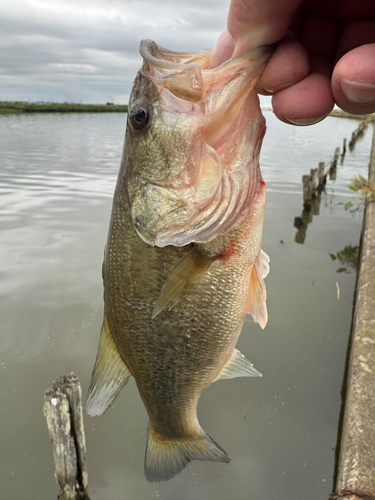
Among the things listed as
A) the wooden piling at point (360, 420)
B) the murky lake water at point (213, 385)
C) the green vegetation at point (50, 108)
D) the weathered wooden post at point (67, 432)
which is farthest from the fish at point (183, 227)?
the green vegetation at point (50, 108)

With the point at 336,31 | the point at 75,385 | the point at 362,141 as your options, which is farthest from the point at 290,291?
the point at 362,141

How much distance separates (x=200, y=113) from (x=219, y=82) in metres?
0.13

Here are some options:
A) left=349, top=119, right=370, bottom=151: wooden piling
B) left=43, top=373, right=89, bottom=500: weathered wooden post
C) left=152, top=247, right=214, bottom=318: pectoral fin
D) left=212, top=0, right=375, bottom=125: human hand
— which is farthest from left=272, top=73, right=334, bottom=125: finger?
left=349, top=119, right=370, bottom=151: wooden piling

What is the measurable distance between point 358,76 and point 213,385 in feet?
14.8

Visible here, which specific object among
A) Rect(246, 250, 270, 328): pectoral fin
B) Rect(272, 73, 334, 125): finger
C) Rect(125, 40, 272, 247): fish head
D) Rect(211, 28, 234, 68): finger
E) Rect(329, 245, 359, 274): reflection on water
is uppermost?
Rect(211, 28, 234, 68): finger

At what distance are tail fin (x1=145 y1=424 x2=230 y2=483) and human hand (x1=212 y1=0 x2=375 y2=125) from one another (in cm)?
171

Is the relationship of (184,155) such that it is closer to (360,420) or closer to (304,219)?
(360,420)

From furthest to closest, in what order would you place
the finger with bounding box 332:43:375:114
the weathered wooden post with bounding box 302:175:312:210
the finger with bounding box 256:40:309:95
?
1. the weathered wooden post with bounding box 302:175:312:210
2. the finger with bounding box 256:40:309:95
3. the finger with bounding box 332:43:375:114

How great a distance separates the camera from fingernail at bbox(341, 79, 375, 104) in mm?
1158

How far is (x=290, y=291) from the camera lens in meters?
7.34

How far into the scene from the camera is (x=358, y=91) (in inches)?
46.1

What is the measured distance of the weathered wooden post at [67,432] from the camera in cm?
306

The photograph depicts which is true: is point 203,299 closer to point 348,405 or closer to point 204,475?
point 348,405

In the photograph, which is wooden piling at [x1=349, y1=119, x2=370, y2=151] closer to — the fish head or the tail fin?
the tail fin
